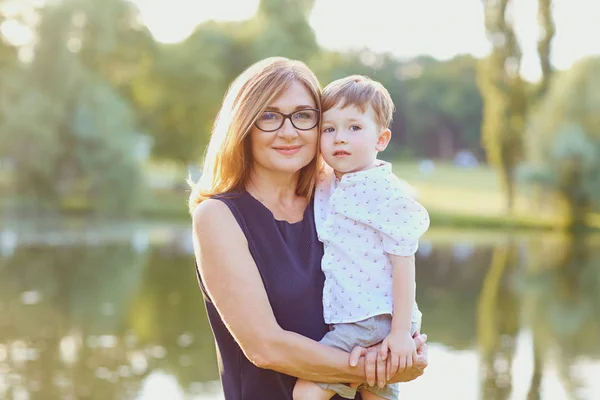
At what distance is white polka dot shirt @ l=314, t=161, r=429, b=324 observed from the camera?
2.11 meters

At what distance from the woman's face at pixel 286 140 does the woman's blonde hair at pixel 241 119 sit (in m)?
0.02

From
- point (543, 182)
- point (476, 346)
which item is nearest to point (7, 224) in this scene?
point (543, 182)

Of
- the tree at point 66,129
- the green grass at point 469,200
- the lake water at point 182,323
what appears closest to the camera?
the lake water at point 182,323

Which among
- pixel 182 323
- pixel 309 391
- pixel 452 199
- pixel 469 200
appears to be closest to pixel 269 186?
pixel 309 391

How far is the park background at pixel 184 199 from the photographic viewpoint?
10.9m

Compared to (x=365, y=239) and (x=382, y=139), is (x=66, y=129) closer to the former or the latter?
(x=382, y=139)

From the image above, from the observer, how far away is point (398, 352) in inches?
81.7

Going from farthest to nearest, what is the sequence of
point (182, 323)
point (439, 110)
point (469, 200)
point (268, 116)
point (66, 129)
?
1. point (439, 110)
2. point (469, 200)
3. point (66, 129)
4. point (182, 323)
5. point (268, 116)

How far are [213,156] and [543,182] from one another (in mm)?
24994

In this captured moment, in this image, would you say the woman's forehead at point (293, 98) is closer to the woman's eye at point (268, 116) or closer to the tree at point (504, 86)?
the woman's eye at point (268, 116)

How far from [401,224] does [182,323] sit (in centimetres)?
1082

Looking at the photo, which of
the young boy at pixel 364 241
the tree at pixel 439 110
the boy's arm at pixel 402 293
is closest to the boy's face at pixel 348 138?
the young boy at pixel 364 241

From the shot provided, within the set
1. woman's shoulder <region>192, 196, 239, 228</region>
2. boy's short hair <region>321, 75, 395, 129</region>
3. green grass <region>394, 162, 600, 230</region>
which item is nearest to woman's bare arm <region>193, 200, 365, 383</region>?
woman's shoulder <region>192, 196, 239, 228</region>

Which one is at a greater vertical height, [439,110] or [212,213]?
[212,213]
